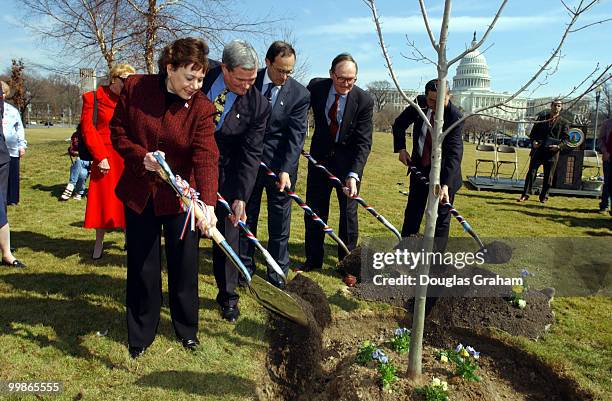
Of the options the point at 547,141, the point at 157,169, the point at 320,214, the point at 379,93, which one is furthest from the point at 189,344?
the point at 379,93

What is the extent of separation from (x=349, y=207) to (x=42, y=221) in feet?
17.0

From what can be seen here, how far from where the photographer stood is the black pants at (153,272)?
325 centimetres

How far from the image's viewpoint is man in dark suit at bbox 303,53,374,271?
198 inches

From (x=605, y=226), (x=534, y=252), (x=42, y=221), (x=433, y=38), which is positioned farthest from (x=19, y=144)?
(x=605, y=226)

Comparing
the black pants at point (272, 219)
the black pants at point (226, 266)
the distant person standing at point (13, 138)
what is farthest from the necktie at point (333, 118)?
the distant person standing at point (13, 138)

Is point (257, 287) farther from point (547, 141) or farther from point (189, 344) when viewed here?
point (547, 141)

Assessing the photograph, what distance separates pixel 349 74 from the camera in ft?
15.5

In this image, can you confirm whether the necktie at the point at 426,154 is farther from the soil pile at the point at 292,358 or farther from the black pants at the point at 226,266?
the black pants at the point at 226,266

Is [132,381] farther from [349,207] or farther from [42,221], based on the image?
[42,221]

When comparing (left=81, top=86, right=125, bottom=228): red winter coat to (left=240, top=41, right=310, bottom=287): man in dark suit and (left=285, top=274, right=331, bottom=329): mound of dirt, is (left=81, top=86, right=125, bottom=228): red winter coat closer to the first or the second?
(left=240, top=41, right=310, bottom=287): man in dark suit

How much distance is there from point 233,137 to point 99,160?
6.43 feet

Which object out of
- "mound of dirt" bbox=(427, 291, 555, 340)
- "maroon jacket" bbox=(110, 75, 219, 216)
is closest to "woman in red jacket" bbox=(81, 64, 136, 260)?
"maroon jacket" bbox=(110, 75, 219, 216)

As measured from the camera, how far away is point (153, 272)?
10.9 ft

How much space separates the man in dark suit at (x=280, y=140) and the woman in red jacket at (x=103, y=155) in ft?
5.15
